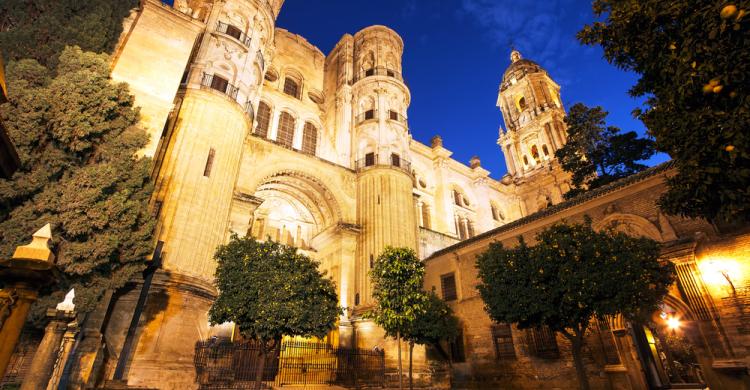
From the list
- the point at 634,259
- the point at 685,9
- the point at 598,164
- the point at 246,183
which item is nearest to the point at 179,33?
the point at 246,183

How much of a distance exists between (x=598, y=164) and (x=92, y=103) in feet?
83.9

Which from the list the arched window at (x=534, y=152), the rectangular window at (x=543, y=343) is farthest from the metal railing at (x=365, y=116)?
the arched window at (x=534, y=152)

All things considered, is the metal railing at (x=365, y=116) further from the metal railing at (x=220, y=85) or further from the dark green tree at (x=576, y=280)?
the dark green tree at (x=576, y=280)

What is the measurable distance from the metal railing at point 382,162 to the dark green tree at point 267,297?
11154 millimetres

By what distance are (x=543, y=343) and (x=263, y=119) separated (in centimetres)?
2038

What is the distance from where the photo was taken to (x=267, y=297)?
10.3 meters

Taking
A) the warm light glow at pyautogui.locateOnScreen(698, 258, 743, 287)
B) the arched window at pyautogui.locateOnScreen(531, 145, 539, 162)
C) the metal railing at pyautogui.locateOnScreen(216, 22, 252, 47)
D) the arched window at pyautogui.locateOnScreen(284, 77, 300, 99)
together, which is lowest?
the warm light glow at pyautogui.locateOnScreen(698, 258, 743, 287)

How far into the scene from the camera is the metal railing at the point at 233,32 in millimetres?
18328

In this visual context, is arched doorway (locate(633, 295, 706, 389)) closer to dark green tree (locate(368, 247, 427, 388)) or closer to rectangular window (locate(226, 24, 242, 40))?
dark green tree (locate(368, 247, 427, 388))

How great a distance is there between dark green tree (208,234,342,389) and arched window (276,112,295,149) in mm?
13652

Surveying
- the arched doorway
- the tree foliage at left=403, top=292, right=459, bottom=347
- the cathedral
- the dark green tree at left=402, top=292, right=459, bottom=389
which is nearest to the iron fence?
the cathedral

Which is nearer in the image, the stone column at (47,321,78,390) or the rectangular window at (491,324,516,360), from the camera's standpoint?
the stone column at (47,321,78,390)

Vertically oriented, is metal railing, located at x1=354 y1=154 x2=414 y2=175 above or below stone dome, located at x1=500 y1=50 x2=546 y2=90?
below

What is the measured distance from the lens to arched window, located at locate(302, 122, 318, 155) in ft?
82.7
